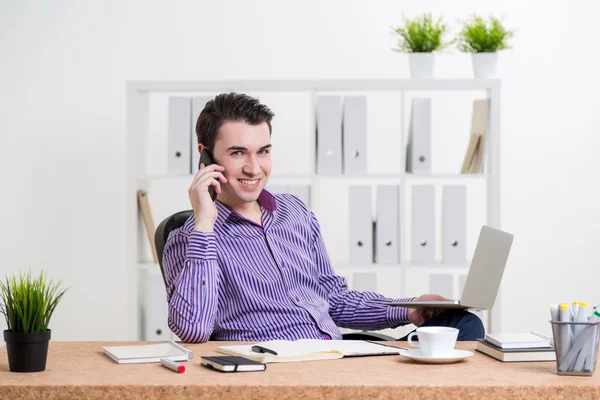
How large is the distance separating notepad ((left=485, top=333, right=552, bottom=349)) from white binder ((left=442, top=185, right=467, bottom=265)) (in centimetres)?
207

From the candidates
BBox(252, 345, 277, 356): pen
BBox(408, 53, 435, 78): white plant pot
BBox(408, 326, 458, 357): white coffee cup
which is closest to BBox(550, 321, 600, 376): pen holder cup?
BBox(408, 326, 458, 357): white coffee cup

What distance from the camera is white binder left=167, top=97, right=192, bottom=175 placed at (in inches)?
151

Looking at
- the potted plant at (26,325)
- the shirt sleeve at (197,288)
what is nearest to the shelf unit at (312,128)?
the shirt sleeve at (197,288)

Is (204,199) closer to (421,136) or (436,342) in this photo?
(436,342)

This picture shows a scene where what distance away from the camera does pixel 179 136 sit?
12.6 feet

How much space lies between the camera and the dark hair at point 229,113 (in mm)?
2507

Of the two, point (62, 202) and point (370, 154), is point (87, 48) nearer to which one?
point (62, 202)

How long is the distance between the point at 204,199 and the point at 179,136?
1.62m

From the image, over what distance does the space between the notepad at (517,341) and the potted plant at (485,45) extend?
90.9 inches

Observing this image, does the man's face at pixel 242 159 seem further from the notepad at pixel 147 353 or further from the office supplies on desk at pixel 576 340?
the office supplies on desk at pixel 576 340

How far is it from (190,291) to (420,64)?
2106 millimetres

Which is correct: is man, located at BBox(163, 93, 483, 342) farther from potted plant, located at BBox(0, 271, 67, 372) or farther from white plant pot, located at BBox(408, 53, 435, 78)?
white plant pot, located at BBox(408, 53, 435, 78)

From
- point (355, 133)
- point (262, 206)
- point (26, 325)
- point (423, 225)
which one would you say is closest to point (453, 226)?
point (423, 225)

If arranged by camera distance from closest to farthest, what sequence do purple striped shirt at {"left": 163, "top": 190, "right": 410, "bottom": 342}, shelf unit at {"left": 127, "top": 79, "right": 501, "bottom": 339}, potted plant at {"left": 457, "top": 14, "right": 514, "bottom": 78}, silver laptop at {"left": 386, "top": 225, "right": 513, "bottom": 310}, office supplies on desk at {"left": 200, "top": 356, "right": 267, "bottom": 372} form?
1. office supplies on desk at {"left": 200, "top": 356, "right": 267, "bottom": 372}
2. silver laptop at {"left": 386, "top": 225, "right": 513, "bottom": 310}
3. purple striped shirt at {"left": 163, "top": 190, "right": 410, "bottom": 342}
4. shelf unit at {"left": 127, "top": 79, "right": 501, "bottom": 339}
5. potted plant at {"left": 457, "top": 14, "right": 514, "bottom": 78}
